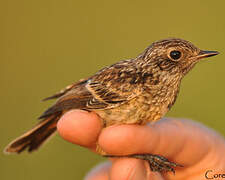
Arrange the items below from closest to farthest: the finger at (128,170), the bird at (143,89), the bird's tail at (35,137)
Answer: the finger at (128,170)
the bird at (143,89)
the bird's tail at (35,137)

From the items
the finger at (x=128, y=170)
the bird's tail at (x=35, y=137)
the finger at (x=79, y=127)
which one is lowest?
the finger at (x=128, y=170)

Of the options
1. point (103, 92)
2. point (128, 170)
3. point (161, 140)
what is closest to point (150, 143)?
point (161, 140)

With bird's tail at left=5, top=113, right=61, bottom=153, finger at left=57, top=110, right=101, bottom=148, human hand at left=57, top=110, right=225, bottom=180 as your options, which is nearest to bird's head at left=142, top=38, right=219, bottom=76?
human hand at left=57, top=110, right=225, bottom=180

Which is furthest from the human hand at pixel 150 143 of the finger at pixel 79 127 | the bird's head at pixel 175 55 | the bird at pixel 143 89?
the bird's head at pixel 175 55

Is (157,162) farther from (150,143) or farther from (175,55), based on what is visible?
(175,55)

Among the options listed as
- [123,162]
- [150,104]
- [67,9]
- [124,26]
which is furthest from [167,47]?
[67,9]

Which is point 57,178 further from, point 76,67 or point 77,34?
point 77,34

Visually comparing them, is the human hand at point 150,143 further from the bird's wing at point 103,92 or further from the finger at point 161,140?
the bird's wing at point 103,92
